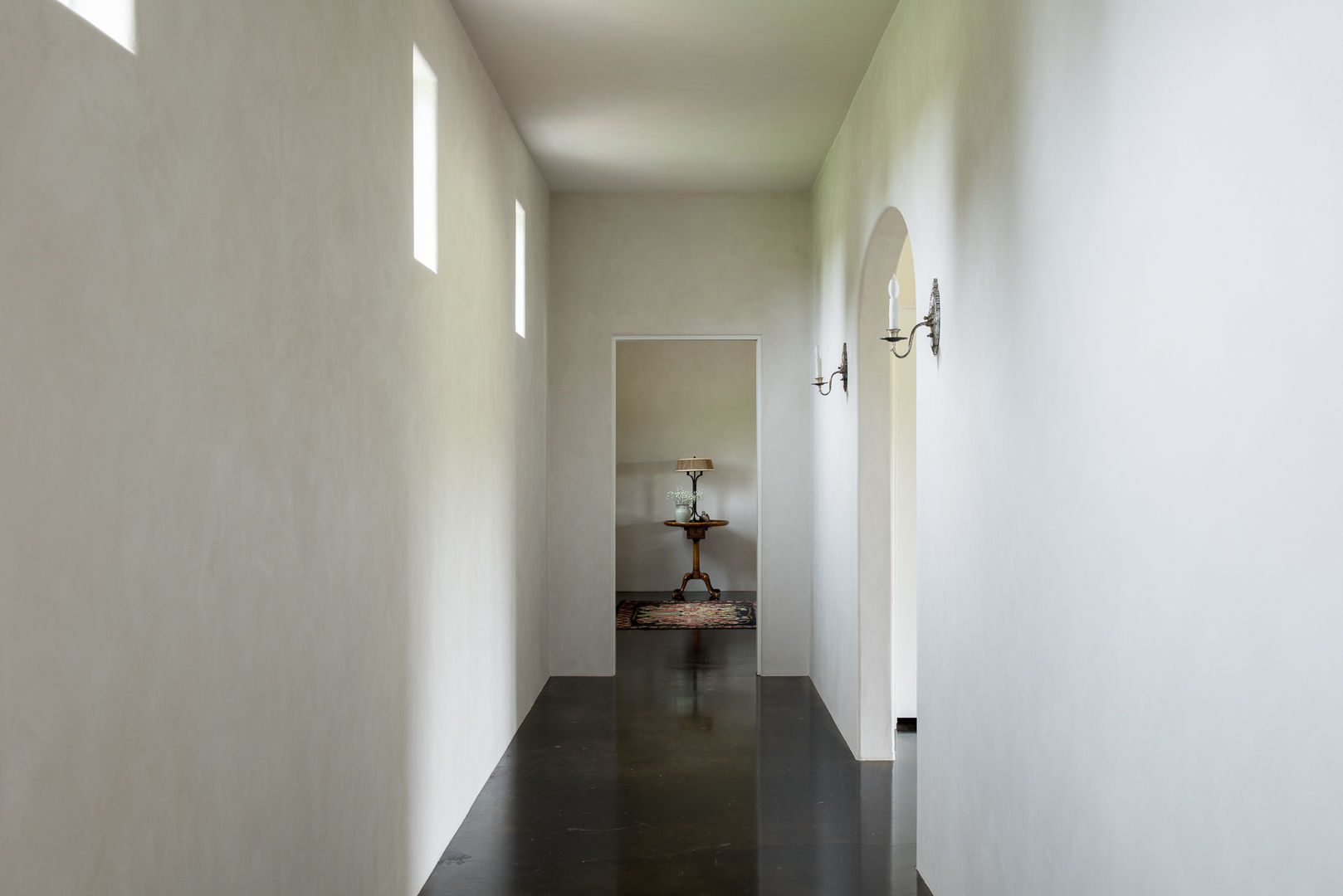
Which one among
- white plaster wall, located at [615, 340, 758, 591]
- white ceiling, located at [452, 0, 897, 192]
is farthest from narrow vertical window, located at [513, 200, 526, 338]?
white plaster wall, located at [615, 340, 758, 591]

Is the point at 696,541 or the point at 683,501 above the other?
the point at 683,501

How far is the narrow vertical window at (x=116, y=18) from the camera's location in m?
1.57

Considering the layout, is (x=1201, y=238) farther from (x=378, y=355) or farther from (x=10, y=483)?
(x=378, y=355)

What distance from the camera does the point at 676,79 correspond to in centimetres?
466

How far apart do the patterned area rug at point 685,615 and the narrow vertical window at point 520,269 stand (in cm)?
314

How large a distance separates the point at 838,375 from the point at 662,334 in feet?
5.18

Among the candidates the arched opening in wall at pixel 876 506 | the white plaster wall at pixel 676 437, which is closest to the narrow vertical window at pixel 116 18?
the arched opening in wall at pixel 876 506

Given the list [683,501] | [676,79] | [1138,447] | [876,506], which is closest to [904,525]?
[876,506]

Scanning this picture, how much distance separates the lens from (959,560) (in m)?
3.08

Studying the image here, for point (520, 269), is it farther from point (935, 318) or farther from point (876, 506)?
point (935, 318)

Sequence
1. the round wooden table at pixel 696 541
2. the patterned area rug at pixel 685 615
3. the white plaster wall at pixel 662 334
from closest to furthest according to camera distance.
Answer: the white plaster wall at pixel 662 334, the patterned area rug at pixel 685 615, the round wooden table at pixel 696 541

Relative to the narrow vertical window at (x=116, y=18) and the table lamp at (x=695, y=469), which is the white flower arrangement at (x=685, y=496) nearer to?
the table lamp at (x=695, y=469)

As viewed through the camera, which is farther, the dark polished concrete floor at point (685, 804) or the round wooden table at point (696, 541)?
the round wooden table at point (696, 541)

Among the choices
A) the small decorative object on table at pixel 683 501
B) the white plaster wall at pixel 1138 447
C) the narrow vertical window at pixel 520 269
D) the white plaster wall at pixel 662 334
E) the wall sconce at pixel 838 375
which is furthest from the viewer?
the small decorative object on table at pixel 683 501
